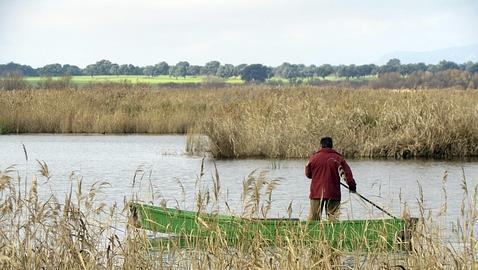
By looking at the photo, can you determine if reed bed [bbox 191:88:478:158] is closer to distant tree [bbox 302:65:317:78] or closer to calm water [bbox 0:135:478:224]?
calm water [bbox 0:135:478:224]

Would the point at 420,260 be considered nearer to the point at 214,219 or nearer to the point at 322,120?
the point at 214,219

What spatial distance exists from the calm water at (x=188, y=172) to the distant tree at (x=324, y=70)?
91.0m

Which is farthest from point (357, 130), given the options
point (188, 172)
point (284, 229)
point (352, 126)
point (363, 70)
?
point (363, 70)

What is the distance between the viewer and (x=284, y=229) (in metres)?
9.01

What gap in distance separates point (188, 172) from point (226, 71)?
310 ft

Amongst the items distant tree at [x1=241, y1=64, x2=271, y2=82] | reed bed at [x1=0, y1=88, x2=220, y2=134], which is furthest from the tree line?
reed bed at [x1=0, y1=88, x2=220, y2=134]

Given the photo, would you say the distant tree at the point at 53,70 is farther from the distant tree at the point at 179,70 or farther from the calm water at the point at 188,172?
the calm water at the point at 188,172

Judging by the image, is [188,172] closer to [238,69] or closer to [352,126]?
[352,126]

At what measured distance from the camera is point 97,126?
35.9m

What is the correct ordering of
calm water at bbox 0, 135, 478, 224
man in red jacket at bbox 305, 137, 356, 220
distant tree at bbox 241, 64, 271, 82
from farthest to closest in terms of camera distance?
distant tree at bbox 241, 64, 271, 82
calm water at bbox 0, 135, 478, 224
man in red jacket at bbox 305, 137, 356, 220

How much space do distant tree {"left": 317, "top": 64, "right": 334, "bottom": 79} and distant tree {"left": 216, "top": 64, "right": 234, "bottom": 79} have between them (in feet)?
38.4

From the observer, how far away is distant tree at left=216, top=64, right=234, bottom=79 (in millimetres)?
117100

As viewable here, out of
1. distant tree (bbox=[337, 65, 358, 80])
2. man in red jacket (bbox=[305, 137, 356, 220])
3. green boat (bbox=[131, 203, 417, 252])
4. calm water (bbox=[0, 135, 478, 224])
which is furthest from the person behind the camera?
distant tree (bbox=[337, 65, 358, 80])

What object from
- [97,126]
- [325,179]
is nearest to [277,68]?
[97,126]
